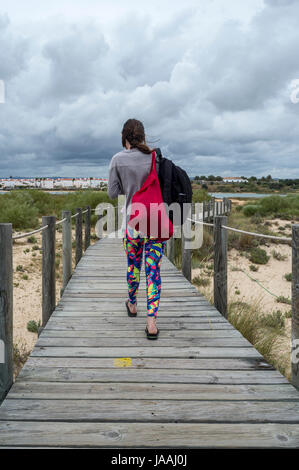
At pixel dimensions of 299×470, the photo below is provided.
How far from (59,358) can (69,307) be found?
138 cm

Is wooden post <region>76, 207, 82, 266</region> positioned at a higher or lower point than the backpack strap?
lower

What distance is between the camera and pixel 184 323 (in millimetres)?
3545

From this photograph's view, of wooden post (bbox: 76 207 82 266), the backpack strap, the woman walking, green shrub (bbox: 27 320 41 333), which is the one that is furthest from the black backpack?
wooden post (bbox: 76 207 82 266)

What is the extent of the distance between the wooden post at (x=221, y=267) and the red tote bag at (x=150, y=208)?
1.30 meters

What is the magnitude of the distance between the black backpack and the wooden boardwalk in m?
1.13

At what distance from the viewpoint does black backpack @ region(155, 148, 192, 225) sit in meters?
2.83

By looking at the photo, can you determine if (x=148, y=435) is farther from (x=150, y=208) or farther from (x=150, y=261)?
(x=150, y=208)

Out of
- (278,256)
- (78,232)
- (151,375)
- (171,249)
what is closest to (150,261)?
(151,375)

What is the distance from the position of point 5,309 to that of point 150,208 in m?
1.23

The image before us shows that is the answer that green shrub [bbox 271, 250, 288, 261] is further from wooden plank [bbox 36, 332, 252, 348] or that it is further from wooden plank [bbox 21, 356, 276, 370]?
wooden plank [bbox 21, 356, 276, 370]

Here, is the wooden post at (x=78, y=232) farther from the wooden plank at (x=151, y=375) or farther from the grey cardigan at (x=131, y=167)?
the wooden plank at (x=151, y=375)

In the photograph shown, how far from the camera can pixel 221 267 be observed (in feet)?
12.9
